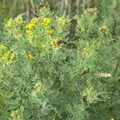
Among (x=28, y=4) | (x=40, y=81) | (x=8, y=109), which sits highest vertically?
(x=28, y=4)

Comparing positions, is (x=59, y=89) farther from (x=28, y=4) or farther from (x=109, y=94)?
(x=28, y=4)

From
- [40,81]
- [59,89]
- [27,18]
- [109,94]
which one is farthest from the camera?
[27,18]

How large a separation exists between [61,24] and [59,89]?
464 mm

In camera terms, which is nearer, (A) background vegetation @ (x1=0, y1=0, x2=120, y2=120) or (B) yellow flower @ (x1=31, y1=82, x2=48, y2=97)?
(B) yellow flower @ (x1=31, y1=82, x2=48, y2=97)

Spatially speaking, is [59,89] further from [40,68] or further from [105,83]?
[105,83]

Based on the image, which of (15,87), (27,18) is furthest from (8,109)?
(27,18)

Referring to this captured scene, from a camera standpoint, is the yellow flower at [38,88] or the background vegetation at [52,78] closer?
the yellow flower at [38,88]

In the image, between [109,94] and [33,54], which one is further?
[109,94]

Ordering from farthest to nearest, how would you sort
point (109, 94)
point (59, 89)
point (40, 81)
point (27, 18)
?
point (27, 18) < point (109, 94) < point (59, 89) < point (40, 81)

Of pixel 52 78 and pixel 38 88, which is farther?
pixel 52 78

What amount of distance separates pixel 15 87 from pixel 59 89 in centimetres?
30

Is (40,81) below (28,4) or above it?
below

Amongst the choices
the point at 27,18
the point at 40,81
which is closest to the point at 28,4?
the point at 27,18

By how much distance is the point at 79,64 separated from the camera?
2.80m
